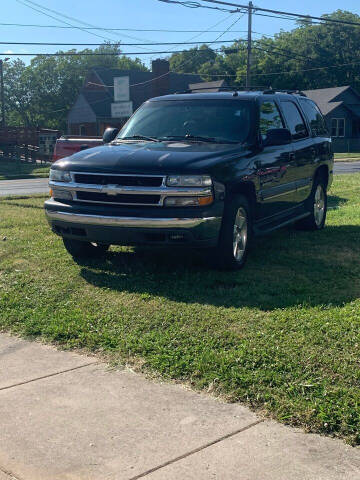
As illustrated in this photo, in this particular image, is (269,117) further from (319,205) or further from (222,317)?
(222,317)

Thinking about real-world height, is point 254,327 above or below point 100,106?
below

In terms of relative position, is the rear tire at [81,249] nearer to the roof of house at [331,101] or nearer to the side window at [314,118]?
the side window at [314,118]

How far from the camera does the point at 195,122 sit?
7.27m

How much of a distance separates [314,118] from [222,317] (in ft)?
17.6

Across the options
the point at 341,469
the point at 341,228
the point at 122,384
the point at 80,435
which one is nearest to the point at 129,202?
the point at 122,384

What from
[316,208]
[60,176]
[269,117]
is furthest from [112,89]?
[60,176]

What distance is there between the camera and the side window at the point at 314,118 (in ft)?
30.0

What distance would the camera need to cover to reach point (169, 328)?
485 centimetres

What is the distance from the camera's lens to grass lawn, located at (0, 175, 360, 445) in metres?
3.82

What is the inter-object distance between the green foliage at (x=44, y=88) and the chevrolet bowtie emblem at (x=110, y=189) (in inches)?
3047

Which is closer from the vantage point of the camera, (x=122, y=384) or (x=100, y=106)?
(x=122, y=384)

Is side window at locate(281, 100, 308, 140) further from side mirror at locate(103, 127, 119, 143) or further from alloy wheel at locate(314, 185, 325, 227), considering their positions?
side mirror at locate(103, 127, 119, 143)

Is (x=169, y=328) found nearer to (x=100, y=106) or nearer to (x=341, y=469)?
(x=341, y=469)

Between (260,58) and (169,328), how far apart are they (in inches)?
2708
